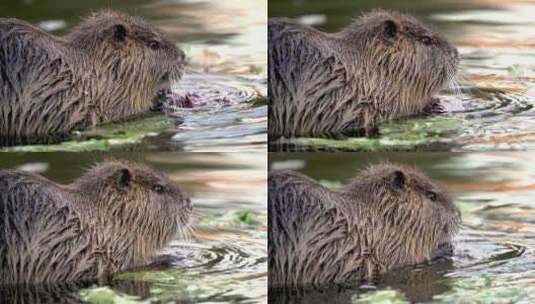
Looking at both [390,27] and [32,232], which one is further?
[390,27]

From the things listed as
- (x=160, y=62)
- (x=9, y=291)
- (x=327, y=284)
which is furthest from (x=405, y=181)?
(x=9, y=291)

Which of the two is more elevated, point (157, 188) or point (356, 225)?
point (157, 188)

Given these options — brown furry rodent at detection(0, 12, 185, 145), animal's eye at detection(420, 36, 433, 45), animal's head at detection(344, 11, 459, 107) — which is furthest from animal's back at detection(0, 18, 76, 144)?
animal's eye at detection(420, 36, 433, 45)

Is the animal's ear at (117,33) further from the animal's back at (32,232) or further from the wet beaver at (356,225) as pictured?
the wet beaver at (356,225)

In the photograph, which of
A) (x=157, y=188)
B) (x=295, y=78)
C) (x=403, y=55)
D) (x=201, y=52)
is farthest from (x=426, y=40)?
(x=157, y=188)

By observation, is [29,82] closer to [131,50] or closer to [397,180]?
[131,50]

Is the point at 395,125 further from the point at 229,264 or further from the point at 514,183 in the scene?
the point at 229,264

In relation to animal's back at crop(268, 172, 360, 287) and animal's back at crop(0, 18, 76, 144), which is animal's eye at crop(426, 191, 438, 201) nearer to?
animal's back at crop(268, 172, 360, 287)
